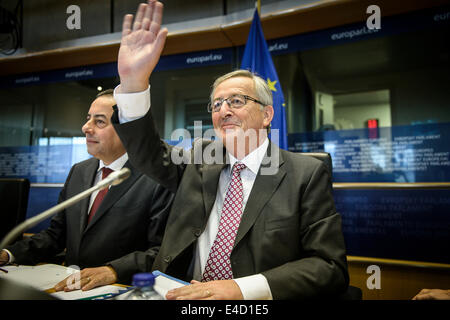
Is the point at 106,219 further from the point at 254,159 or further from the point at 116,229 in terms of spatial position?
the point at 254,159

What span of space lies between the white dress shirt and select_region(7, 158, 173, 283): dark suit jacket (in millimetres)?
282

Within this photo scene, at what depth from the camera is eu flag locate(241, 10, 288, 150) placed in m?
2.45

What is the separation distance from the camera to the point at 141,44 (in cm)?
95

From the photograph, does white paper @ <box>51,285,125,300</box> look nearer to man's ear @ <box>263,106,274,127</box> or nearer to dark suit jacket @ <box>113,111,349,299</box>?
dark suit jacket @ <box>113,111,349,299</box>

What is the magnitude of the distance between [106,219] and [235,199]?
25.5 inches

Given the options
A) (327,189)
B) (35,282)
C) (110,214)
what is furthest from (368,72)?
(35,282)

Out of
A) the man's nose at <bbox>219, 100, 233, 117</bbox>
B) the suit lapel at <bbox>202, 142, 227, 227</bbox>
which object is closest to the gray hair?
the man's nose at <bbox>219, 100, 233, 117</bbox>

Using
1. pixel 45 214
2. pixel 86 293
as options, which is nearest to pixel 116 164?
pixel 86 293

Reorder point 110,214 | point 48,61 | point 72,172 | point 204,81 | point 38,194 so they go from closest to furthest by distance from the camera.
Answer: point 110,214 < point 72,172 < point 38,194 < point 48,61 < point 204,81

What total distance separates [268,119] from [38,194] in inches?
77.9

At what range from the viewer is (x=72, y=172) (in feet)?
5.26

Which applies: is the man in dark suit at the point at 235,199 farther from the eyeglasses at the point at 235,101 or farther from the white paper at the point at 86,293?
the white paper at the point at 86,293

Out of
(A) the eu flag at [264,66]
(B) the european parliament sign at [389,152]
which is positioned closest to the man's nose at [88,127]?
(A) the eu flag at [264,66]
